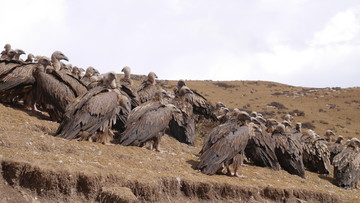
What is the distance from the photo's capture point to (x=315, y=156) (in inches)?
658

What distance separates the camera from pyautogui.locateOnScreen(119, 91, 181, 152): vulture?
40.0 ft

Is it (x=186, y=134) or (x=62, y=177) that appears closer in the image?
(x=62, y=177)

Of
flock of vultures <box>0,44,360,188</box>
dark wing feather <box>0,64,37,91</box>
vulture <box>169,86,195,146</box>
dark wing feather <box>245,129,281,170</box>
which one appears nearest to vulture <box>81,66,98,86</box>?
flock of vultures <box>0,44,360,188</box>

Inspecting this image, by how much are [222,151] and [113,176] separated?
11.5 ft

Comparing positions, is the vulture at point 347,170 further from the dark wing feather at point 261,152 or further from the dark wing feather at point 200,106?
the dark wing feather at point 200,106

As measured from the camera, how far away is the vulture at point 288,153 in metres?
14.7

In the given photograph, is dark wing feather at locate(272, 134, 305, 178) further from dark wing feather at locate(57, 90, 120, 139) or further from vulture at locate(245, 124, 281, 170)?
dark wing feather at locate(57, 90, 120, 139)

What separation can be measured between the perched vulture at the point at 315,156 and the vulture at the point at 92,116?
A: 309 inches

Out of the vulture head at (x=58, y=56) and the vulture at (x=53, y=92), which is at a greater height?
the vulture head at (x=58, y=56)

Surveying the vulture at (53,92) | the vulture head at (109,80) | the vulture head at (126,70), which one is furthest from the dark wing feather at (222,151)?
the vulture head at (126,70)

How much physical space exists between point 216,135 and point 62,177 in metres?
4.79

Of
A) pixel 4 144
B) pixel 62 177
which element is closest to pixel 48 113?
pixel 4 144

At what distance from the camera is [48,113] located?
13625 millimetres

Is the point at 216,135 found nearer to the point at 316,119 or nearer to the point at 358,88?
the point at 316,119
